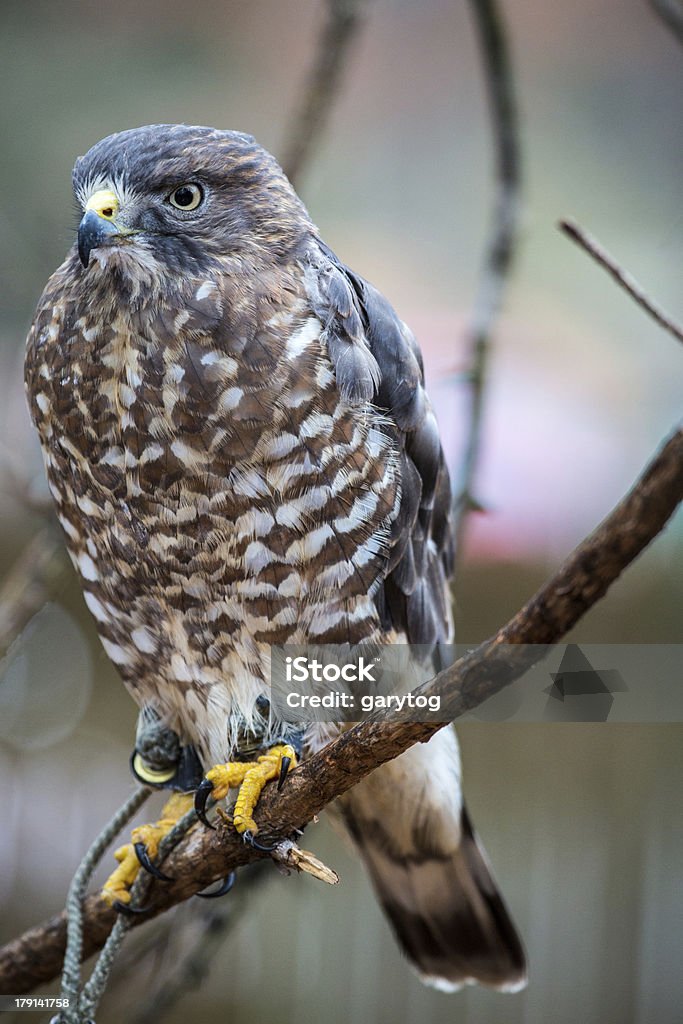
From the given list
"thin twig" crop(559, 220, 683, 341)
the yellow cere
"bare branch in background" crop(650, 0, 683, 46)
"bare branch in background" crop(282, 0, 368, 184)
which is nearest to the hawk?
the yellow cere

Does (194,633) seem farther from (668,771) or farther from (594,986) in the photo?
(594,986)

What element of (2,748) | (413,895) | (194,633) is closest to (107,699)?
(2,748)

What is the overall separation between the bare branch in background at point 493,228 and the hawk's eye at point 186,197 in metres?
0.55

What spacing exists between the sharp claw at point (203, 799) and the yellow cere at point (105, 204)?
0.63 metres

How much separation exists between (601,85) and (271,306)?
0.90m

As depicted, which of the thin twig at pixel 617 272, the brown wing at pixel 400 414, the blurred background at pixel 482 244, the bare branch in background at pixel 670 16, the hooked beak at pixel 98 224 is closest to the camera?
the thin twig at pixel 617 272

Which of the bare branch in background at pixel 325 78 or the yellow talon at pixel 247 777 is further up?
the bare branch in background at pixel 325 78

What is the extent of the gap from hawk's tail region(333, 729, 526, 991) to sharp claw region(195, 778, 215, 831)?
1.04 feet

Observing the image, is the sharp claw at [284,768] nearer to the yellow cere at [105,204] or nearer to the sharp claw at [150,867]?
the sharp claw at [150,867]

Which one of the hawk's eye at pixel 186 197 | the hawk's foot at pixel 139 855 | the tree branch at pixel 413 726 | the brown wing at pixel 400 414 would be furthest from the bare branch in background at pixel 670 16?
the hawk's foot at pixel 139 855

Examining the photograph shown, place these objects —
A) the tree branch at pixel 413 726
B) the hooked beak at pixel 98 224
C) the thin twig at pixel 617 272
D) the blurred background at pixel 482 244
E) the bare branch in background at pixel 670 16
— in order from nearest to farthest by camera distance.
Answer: the tree branch at pixel 413 726, the thin twig at pixel 617 272, the hooked beak at pixel 98 224, the bare branch in background at pixel 670 16, the blurred background at pixel 482 244

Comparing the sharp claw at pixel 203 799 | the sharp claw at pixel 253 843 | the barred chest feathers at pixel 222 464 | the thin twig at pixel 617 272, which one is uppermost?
the thin twig at pixel 617 272

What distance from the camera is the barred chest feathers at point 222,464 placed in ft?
3.47

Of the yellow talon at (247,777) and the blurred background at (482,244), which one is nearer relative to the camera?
the yellow talon at (247,777)
